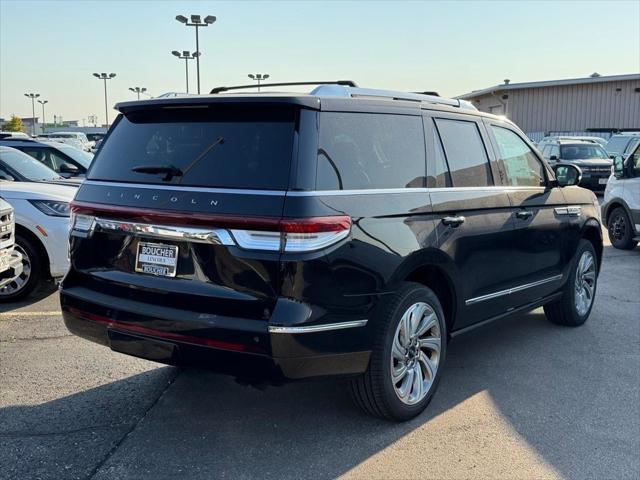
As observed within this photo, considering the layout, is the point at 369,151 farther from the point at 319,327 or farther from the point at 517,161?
the point at 517,161

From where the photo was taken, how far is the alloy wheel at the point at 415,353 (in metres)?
3.68

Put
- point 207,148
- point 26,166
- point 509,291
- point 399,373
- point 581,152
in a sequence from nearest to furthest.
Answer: point 207,148
point 399,373
point 509,291
point 26,166
point 581,152

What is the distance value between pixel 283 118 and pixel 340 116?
352mm

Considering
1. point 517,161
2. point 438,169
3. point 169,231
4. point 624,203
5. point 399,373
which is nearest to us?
point 169,231

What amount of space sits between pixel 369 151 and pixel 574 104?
42.3 meters

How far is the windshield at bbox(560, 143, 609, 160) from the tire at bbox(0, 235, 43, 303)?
17.3m

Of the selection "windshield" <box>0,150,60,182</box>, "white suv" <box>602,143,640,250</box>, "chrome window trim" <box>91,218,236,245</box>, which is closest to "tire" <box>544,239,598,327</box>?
"chrome window trim" <box>91,218,236,245</box>

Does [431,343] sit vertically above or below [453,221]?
below

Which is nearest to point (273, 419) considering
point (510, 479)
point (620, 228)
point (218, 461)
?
point (218, 461)

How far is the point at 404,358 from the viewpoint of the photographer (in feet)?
12.3

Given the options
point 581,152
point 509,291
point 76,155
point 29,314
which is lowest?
point 29,314

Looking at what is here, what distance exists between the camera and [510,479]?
3.21 metres

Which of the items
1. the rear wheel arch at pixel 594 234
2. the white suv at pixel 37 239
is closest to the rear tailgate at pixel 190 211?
the white suv at pixel 37 239

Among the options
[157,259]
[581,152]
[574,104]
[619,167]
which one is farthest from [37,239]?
[574,104]
